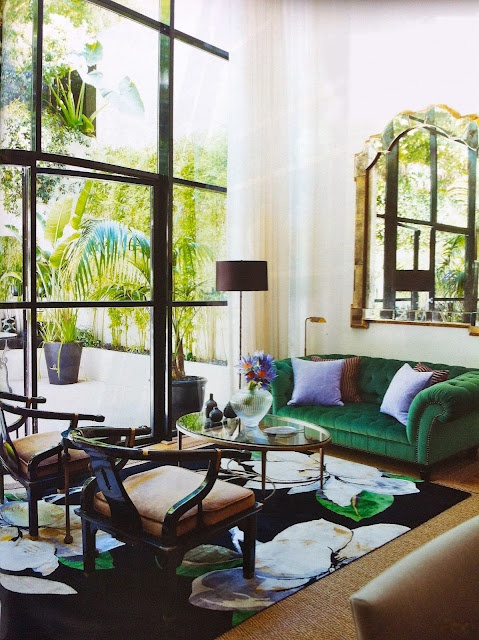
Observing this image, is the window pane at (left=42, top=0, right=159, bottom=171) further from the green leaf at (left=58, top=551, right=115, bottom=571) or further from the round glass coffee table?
the green leaf at (left=58, top=551, right=115, bottom=571)

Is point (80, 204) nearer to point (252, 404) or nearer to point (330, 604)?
point (252, 404)

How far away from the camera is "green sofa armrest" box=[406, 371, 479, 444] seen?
3.80 m

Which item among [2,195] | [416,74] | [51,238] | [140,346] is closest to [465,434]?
[140,346]

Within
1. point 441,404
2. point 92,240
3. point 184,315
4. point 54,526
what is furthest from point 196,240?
point 54,526

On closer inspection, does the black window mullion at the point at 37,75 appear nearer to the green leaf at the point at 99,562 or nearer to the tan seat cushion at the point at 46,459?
the tan seat cushion at the point at 46,459

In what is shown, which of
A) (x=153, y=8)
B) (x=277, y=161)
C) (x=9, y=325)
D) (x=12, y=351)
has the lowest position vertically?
(x=12, y=351)

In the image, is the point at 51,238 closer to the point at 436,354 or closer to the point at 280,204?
the point at 280,204

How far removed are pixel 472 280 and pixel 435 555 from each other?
4.07 metres

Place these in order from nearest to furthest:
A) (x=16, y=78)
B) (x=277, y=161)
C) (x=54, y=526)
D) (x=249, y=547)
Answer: (x=249, y=547) → (x=54, y=526) → (x=16, y=78) → (x=277, y=161)

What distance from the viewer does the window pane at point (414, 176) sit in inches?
194

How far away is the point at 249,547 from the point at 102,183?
3.03 meters

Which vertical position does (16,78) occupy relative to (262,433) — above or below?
above

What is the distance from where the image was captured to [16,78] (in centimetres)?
397

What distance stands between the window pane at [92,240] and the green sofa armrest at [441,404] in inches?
91.8
